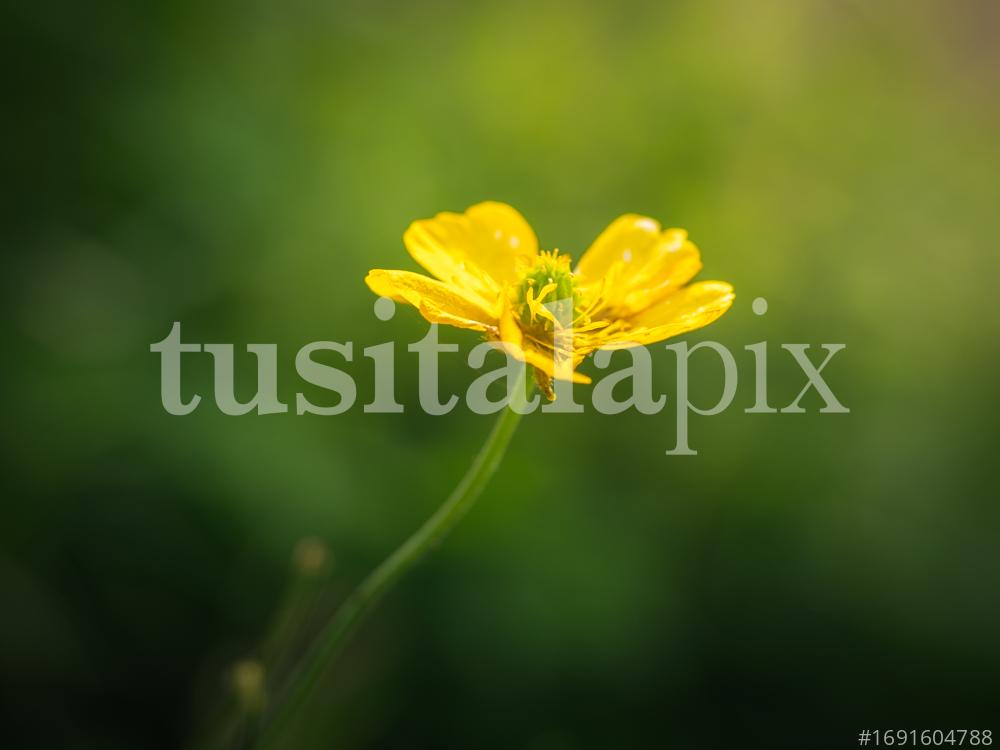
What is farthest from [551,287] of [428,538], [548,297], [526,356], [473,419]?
[473,419]

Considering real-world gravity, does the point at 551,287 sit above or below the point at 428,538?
above

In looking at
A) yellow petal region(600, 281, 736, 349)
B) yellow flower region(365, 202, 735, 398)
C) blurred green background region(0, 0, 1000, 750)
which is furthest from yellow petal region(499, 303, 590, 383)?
blurred green background region(0, 0, 1000, 750)

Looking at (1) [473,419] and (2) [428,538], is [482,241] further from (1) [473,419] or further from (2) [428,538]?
(1) [473,419]

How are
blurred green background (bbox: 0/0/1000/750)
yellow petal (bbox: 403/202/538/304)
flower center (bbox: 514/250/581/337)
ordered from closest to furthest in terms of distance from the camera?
flower center (bbox: 514/250/581/337), yellow petal (bbox: 403/202/538/304), blurred green background (bbox: 0/0/1000/750)

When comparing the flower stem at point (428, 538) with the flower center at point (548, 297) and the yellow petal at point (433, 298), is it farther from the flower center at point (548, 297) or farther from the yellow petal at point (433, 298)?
the flower center at point (548, 297)

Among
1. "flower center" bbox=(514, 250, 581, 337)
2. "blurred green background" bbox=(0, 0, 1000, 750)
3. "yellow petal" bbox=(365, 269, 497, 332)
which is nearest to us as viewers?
"yellow petal" bbox=(365, 269, 497, 332)

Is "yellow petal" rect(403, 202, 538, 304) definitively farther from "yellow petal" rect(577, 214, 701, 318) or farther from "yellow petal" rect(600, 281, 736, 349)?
"yellow petal" rect(600, 281, 736, 349)
